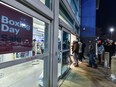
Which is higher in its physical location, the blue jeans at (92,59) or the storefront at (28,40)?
the storefront at (28,40)

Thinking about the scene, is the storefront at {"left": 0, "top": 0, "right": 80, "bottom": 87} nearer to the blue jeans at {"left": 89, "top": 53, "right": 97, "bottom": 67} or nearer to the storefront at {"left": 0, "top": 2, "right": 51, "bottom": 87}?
the storefront at {"left": 0, "top": 2, "right": 51, "bottom": 87}

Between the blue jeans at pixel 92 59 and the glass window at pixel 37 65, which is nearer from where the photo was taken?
the glass window at pixel 37 65

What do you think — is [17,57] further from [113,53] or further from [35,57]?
[113,53]

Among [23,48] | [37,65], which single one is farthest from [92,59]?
[23,48]

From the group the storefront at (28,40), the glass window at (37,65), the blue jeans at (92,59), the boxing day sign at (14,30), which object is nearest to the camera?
the boxing day sign at (14,30)

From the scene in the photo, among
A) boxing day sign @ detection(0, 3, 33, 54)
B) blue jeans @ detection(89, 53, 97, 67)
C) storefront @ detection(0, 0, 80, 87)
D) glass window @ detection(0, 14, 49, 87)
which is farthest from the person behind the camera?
blue jeans @ detection(89, 53, 97, 67)

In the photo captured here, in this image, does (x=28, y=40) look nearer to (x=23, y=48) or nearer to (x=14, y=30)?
(x=23, y=48)

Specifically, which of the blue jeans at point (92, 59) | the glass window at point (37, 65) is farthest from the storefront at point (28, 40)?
the blue jeans at point (92, 59)

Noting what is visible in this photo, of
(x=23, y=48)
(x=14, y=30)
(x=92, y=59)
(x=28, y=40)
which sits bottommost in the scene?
(x=92, y=59)

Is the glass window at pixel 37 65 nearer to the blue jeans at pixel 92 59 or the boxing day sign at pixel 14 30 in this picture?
the boxing day sign at pixel 14 30

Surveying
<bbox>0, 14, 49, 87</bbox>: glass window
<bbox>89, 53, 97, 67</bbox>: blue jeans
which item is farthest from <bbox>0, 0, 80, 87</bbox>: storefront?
<bbox>89, 53, 97, 67</bbox>: blue jeans

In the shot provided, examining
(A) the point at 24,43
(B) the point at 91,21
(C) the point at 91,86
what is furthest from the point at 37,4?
(B) the point at 91,21

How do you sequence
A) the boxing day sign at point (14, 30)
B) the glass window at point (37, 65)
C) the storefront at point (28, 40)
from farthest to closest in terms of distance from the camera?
the glass window at point (37, 65), the storefront at point (28, 40), the boxing day sign at point (14, 30)

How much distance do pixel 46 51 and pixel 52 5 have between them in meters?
1.20
